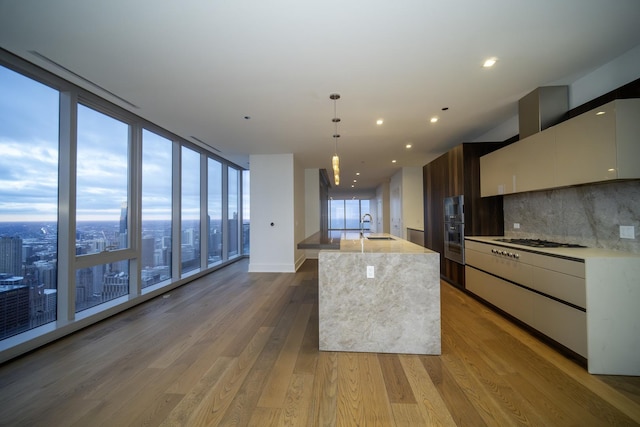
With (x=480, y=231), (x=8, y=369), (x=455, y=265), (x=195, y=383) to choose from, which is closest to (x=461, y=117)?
(x=480, y=231)

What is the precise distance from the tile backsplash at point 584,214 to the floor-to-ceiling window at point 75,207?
5550mm

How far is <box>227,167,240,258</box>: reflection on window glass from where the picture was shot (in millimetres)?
7191

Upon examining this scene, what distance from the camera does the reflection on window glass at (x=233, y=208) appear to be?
7.19m

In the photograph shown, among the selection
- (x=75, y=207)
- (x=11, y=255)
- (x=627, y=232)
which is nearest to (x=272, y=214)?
(x=75, y=207)

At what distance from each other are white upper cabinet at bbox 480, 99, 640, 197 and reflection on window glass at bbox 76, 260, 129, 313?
17.7 feet

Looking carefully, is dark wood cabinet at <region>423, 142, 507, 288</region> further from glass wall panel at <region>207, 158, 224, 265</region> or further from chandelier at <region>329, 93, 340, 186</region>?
glass wall panel at <region>207, 158, 224, 265</region>

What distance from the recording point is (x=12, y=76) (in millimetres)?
2566

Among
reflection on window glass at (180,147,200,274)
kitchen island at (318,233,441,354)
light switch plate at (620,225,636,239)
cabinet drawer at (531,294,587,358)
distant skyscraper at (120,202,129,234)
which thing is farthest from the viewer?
reflection on window glass at (180,147,200,274)

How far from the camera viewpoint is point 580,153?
2.47m

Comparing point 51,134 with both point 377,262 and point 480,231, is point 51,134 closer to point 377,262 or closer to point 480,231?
point 377,262

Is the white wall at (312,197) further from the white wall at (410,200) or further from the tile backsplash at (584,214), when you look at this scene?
the tile backsplash at (584,214)

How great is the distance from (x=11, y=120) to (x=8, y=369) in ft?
7.47

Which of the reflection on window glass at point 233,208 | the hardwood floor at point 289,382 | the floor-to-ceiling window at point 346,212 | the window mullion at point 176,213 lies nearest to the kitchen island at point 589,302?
the hardwood floor at point 289,382

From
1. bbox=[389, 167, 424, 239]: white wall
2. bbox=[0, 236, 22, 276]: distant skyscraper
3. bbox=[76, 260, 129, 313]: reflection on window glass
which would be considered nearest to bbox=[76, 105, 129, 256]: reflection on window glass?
bbox=[76, 260, 129, 313]: reflection on window glass
